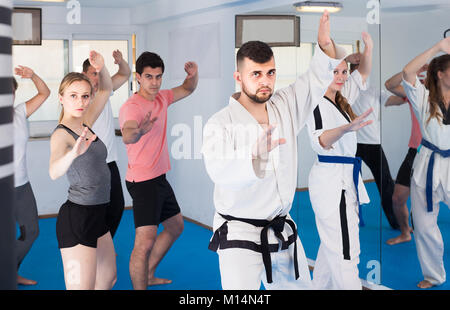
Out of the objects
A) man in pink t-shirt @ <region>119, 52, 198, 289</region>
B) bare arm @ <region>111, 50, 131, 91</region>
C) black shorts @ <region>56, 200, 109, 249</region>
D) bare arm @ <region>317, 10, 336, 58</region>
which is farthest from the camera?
bare arm @ <region>111, 50, 131, 91</region>

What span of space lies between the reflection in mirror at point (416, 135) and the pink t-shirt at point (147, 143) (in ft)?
3.91

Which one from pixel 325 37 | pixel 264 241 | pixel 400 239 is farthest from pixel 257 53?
pixel 400 239

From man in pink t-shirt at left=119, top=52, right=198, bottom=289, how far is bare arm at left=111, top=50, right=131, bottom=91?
2.9 inches

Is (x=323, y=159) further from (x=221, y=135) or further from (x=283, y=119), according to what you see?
(x=221, y=135)

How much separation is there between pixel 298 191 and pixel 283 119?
1354mm

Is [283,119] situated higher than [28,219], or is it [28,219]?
[283,119]

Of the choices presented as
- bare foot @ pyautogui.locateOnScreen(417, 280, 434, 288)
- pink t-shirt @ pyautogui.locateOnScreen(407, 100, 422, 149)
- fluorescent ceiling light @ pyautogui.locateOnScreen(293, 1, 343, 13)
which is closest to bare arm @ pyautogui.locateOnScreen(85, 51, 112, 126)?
fluorescent ceiling light @ pyautogui.locateOnScreen(293, 1, 343, 13)

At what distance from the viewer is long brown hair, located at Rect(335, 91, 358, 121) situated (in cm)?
253

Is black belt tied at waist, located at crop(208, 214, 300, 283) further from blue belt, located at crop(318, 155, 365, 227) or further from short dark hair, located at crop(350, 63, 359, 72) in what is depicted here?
short dark hair, located at crop(350, 63, 359, 72)

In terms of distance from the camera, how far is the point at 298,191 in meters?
3.17

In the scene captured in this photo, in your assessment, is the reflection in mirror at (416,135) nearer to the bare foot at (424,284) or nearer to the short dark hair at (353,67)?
the bare foot at (424,284)
